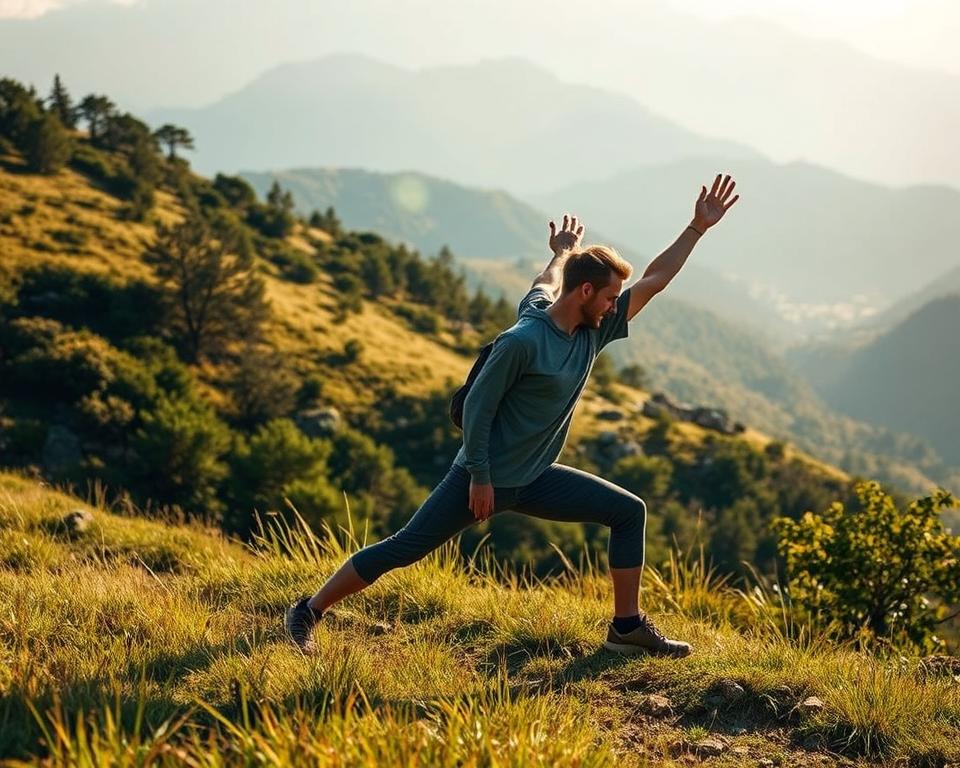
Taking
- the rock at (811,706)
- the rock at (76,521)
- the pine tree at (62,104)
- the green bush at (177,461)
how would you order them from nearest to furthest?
the rock at (811,706) < the rock at (76,521) < the green bush at (177,461) < the pine tree at (62,104)

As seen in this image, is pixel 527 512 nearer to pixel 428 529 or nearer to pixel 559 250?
pixel 428 529

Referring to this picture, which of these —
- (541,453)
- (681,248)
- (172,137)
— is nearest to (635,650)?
(541,453)

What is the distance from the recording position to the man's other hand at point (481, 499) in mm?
4023

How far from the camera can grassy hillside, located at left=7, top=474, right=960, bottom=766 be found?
8.91ft

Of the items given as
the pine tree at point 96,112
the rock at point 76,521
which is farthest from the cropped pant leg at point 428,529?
the pine tree at point 96,112

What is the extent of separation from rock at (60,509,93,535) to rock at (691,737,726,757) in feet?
16.6

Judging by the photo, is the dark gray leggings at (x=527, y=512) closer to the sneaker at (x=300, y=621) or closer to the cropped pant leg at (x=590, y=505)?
the cropped pant leg at (x=590, y=505)

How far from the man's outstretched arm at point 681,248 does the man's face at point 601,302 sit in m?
0.33

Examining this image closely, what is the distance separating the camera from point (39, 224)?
4859 centimetres

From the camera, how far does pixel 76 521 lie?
6336 mm

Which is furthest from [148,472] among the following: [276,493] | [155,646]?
[155,646]

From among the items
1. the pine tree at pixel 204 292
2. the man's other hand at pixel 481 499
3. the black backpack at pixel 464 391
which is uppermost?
the black backpack at pixel 464 391

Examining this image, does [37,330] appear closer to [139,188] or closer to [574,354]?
[139,188]

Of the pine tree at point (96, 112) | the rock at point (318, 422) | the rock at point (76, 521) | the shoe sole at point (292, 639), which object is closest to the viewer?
the shoe sole at point (292, 639)
